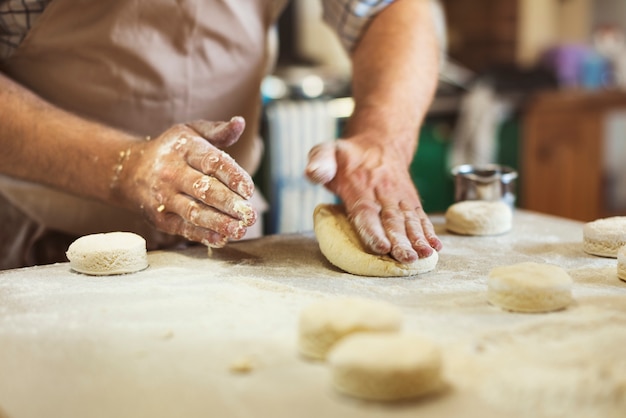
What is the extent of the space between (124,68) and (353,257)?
643 mm

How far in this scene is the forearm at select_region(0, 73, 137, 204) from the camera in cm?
132

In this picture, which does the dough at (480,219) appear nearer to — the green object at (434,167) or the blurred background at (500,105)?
the blurred background at (500,105)

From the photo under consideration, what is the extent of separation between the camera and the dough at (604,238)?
1.24 meters

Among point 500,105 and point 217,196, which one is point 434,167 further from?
point 217,196

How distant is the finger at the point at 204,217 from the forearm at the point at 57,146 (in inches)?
5.9

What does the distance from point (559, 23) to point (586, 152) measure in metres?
1.10

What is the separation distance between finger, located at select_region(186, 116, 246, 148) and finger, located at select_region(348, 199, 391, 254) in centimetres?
23

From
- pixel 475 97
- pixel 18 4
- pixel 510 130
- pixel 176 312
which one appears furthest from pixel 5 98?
pixel 510 130

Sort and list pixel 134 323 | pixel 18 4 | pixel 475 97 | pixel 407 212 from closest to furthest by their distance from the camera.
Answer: pixel 134 323 < pixel 407 212 < pixel 18 4 < pixel 475 97

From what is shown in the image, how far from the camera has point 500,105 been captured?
11.3 ft

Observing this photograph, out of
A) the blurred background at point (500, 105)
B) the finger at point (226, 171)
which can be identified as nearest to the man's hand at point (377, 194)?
the finger at point (226, 171)

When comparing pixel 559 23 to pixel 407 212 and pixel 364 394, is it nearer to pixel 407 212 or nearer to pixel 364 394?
pixel 407 212

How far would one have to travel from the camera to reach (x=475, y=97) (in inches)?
133

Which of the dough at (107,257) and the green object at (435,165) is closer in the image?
the dough at (107,257)
